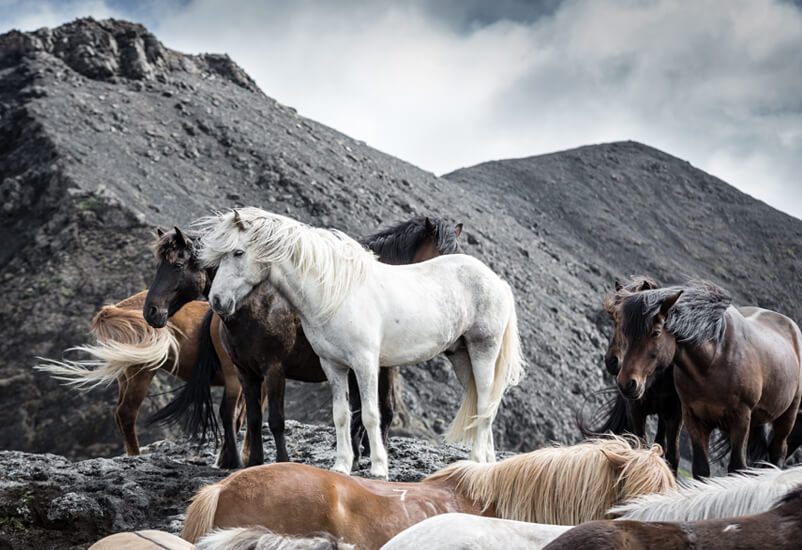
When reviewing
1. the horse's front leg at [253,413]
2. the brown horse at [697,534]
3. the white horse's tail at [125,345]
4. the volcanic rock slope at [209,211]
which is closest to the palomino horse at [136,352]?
the white horse's tail at [125,345]

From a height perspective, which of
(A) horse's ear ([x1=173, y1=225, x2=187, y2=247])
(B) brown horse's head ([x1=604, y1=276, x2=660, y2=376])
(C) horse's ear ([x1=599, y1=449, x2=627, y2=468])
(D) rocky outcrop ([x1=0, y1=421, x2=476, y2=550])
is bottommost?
(D) rocky outcrop ([x1=0, y1=421, x2=476, y2=550])

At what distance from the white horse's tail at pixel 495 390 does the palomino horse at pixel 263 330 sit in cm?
59

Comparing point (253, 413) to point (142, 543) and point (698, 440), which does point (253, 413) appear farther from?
point (142, 543)

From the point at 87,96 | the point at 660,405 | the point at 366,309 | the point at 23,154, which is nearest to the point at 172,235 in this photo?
the point at 366,309

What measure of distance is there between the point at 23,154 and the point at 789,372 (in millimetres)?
17908

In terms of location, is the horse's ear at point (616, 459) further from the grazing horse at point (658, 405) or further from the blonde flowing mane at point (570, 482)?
the grazing horse at point (658, 405)

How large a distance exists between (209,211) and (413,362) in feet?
43.8

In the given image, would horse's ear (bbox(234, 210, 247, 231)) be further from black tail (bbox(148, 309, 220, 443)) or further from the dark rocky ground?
the dark rocky ground

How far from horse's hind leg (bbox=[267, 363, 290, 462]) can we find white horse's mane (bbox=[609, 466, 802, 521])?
13.0 feet

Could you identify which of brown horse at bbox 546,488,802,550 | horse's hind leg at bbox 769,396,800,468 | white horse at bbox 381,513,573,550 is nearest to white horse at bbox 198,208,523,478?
horse's hind leg at bbox 769,396,800,468

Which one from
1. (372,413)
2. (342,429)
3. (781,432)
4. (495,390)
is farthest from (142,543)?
(781,432)

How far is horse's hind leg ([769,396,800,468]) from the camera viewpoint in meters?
8.70

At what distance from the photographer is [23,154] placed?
2128cm

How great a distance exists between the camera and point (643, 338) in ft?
22.7
